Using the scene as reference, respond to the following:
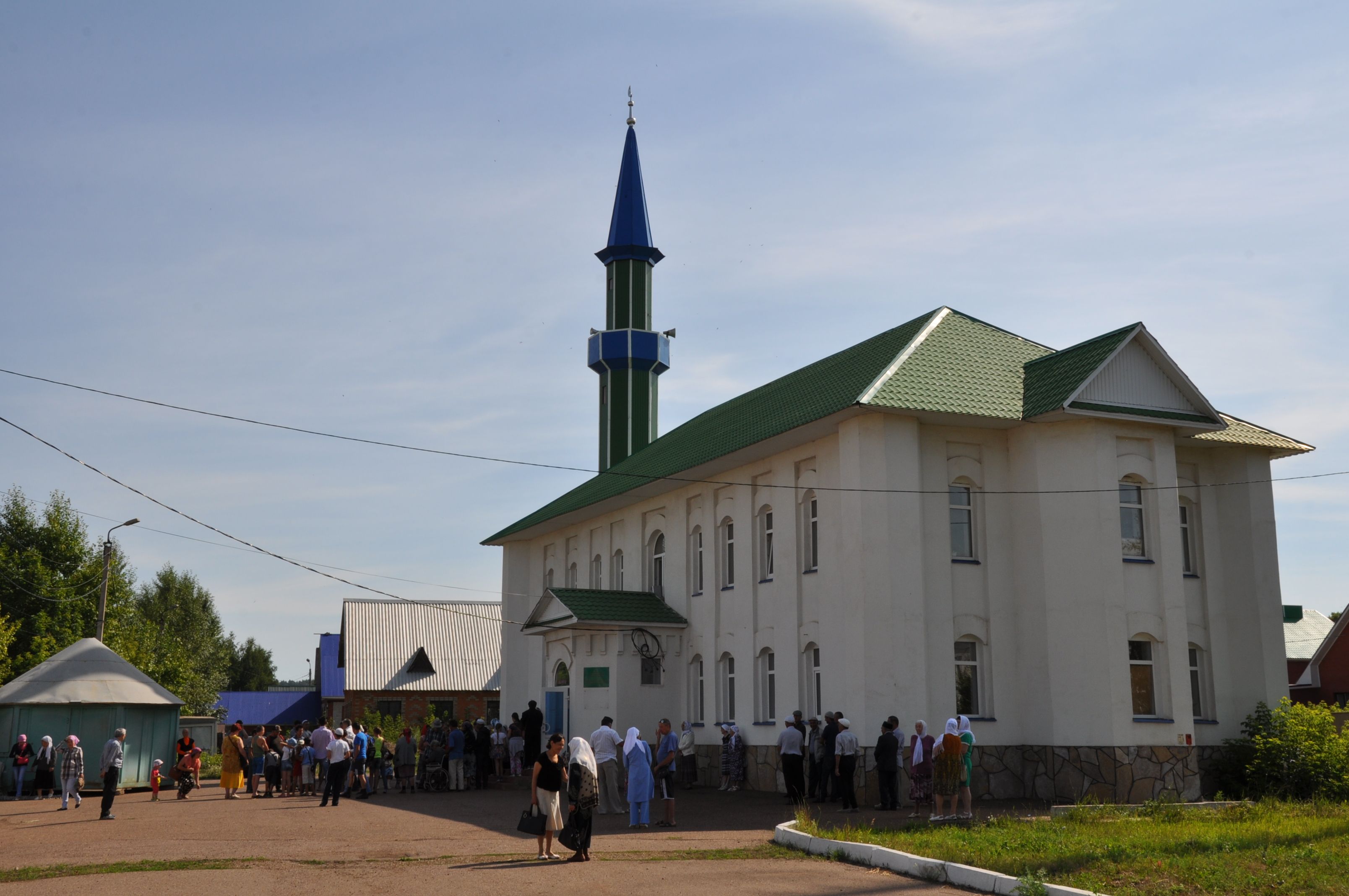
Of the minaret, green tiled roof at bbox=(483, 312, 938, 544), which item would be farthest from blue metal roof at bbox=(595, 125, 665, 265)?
green tiled roof at bbox=(483, 312, 938, 544)

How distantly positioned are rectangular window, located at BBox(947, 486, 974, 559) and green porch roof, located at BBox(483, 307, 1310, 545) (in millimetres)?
Answer: 1799

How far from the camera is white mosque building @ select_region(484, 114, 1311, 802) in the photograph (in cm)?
2175

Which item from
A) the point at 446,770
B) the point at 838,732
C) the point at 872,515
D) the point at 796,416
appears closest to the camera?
the point at 838,732

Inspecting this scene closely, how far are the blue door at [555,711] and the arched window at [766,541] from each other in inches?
327

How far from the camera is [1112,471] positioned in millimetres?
22406

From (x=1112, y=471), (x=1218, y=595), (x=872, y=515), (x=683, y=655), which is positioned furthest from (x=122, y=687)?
(x=1218, y=595)

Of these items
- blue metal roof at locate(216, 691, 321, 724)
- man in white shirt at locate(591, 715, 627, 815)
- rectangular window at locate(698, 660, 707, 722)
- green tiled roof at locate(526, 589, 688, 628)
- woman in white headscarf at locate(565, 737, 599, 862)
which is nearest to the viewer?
woman in white headscarf at locate(565, 737, 599, 862)

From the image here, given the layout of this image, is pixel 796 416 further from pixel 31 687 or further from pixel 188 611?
pixel 188 611

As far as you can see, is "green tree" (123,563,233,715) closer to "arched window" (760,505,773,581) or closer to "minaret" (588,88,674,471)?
"minaret" (588,88,674,471)

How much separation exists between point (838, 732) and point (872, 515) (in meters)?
3.99

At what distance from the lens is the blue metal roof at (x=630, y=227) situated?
146 ft

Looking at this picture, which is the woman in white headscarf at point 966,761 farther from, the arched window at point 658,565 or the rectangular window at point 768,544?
the arched window at point 658,565

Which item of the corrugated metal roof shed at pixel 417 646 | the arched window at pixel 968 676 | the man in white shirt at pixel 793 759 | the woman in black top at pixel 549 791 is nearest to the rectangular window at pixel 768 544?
the arched window at pixel 968 676

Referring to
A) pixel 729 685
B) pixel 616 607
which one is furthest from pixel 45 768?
pixel 729 685
